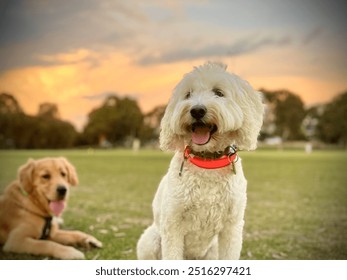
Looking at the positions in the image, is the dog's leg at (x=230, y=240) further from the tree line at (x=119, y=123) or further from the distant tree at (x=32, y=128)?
the distant tree at (x=32, y=128)

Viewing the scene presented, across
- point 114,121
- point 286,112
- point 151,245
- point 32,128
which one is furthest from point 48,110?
point 286,112

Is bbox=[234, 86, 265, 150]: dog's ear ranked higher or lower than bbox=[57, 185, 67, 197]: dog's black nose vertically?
higher

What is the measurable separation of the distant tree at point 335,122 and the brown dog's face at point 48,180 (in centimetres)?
191

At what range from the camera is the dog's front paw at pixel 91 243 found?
3213 millimetres

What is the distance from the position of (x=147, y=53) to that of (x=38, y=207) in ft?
4.16

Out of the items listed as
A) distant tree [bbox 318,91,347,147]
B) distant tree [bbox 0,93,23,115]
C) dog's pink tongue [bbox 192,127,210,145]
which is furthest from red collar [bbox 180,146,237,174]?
distant tree [bbox 0,93,23,115]

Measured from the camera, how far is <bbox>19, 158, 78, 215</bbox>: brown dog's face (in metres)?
3.18

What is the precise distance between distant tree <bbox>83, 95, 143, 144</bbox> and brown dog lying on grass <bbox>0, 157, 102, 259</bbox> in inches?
21.9

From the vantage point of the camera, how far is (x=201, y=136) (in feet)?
7.34

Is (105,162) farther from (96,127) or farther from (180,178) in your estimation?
(180,178)

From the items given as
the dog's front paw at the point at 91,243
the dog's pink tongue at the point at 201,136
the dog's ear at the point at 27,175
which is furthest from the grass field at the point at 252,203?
the dog's pink tongue at the point at 201,136

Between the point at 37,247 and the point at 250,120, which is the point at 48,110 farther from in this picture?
the point at 250,120

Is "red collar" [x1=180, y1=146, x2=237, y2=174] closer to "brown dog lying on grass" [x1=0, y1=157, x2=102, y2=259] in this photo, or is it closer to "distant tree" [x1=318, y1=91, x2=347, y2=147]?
"brown dog lying on grass" [x1=0, y1=157, x2=102, y2=259]

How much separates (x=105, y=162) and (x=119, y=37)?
1749 millimetres
